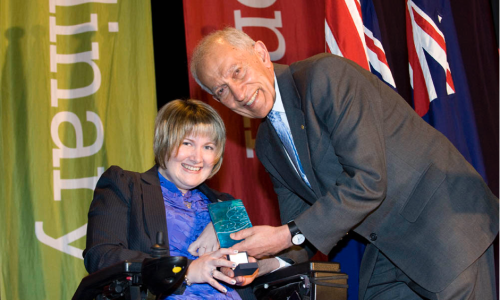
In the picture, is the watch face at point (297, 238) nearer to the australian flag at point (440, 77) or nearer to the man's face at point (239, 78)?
the man's face at point (239, 78)

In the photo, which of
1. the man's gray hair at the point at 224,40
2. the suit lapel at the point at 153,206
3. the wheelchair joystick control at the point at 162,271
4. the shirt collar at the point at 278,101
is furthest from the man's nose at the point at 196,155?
the wheelchair joystick control at the point at 162,271

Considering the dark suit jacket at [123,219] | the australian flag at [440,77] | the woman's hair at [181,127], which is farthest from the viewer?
the australian flag at [440,77]

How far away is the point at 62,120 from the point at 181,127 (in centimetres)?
172

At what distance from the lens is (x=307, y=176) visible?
2.21m

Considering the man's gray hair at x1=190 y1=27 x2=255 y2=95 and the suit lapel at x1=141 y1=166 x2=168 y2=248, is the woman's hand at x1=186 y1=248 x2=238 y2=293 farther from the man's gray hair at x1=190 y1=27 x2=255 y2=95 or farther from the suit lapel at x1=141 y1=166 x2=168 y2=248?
the man's gray hair at x1=190 y1=27 x2=255 y2=95

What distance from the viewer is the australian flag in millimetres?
3742

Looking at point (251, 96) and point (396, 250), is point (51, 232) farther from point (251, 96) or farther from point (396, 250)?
point (396, 250)

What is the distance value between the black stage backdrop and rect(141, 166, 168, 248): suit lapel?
1.85 m

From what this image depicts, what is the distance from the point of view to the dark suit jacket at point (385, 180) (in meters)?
1.90

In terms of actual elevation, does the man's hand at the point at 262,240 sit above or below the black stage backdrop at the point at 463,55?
below

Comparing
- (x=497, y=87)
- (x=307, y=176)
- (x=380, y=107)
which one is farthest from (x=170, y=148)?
(x=497, y=87)

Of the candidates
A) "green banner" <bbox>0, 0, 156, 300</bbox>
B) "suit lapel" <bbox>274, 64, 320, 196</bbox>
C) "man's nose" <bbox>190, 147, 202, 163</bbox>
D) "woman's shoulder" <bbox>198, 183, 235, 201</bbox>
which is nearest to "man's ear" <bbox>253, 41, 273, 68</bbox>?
"suit lapel" <bbox>274, 64, 320, 196</bbox>

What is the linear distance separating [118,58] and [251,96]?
1963 mm

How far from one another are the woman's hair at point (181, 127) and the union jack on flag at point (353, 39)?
5.01 feet
